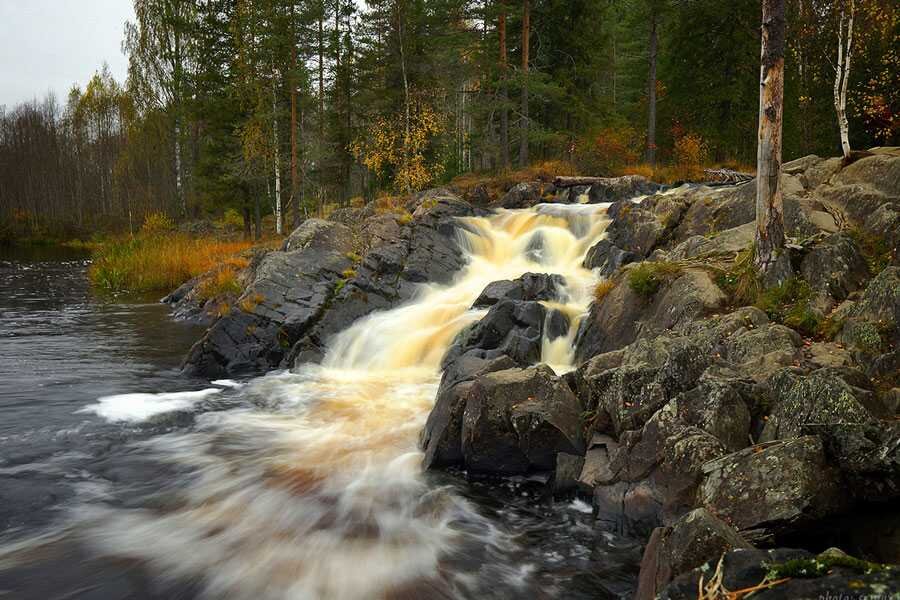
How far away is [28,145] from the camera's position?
2645 inches

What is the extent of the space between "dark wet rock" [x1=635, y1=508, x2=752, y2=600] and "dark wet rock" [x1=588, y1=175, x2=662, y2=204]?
61.9 ft

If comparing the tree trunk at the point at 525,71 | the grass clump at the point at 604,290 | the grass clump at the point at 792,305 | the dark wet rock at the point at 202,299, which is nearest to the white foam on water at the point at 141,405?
the dark wet rock at the point at 202,299

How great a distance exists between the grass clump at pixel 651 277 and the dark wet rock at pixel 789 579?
6.88 meters

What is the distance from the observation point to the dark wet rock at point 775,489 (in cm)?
457

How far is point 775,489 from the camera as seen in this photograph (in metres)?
4.67

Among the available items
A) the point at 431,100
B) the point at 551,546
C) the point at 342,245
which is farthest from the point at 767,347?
the point at 431,100

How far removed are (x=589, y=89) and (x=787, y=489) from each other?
29699 millimetres

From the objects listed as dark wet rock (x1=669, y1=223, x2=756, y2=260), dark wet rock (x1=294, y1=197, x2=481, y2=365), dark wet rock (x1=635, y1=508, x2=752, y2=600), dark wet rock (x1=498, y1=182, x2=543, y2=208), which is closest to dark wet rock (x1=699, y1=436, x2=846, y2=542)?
dark wet rock (x1=635, y1=508, x2=752, y2=600)

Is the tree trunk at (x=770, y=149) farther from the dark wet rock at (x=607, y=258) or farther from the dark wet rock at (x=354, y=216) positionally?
the dark wet rock at (x=354, y=216)

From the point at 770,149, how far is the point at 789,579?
7713mm

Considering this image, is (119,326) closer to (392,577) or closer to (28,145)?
(392,577)

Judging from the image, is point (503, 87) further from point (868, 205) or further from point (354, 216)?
point (868, 205)

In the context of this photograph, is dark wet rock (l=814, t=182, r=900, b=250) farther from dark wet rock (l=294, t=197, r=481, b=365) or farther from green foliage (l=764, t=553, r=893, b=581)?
dark wet rock (l=294, t=197, r=481, b=365)

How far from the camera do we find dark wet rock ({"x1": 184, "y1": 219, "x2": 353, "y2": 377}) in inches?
530
